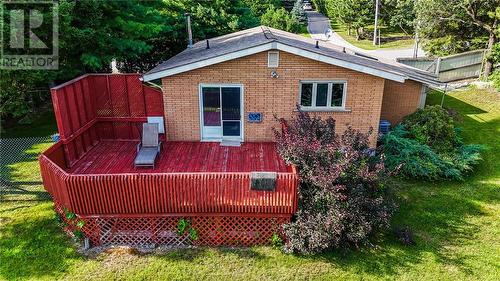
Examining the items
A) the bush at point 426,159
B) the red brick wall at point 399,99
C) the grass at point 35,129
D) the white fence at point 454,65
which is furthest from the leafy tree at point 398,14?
the grass at point 35,129

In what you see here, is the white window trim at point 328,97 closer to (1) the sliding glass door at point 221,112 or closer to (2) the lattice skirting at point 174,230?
(1) the sliding glass door at point 221,112

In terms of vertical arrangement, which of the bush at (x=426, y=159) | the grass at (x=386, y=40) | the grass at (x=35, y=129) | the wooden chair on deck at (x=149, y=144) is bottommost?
the grass at (x=35, y=129)

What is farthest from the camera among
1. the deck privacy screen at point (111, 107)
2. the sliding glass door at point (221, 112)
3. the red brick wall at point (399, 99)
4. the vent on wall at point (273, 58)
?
the red brick wall at point (399, 99)

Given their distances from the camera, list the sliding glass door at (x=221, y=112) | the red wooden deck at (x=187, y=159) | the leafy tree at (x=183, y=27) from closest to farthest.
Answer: the red wooden deck at (x=187, y=159) → the sliding glass door at (x=221, y=112) → the leafy tree at (x=183, y=27)

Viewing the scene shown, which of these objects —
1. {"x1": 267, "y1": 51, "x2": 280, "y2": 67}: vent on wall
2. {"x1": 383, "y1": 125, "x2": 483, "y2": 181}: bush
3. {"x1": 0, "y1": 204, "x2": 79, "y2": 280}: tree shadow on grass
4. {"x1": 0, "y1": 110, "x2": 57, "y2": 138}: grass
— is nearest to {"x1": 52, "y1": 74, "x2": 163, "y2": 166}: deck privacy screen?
{"x1": 0, "y1": 204, "x2": 79, "y2": 280}: tree shadow on grass

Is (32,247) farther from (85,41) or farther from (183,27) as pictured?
(183,27)

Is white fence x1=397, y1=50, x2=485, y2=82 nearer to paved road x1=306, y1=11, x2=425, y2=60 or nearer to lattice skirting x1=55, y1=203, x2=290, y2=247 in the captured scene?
paved road x1=306, y1=11, x2=425, y2=60

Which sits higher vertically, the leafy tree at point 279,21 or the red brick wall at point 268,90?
the leafy tree at point 279,21
